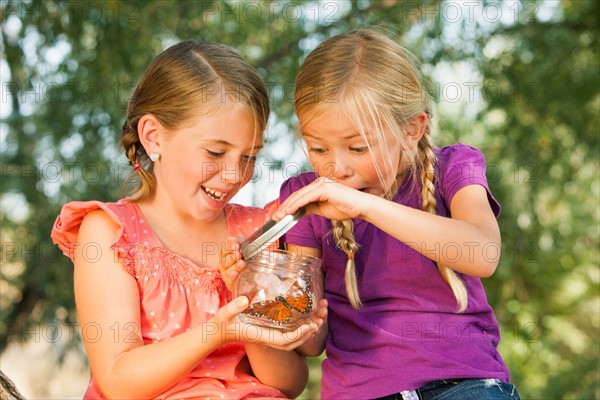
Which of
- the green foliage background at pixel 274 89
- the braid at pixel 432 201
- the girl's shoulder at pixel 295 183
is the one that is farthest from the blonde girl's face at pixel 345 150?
the green foliage background at pixel 274 89

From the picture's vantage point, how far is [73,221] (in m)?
2.04

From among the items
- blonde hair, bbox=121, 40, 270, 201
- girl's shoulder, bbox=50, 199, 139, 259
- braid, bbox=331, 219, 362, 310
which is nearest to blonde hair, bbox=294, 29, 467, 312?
braid, bbox=331, 219, 362, 310

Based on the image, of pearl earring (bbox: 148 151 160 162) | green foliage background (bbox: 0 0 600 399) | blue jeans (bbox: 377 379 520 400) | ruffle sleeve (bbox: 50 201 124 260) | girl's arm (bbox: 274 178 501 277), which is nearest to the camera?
girl's arm (bbox: 274 178 501 277)

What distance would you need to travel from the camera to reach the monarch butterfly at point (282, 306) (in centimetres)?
177

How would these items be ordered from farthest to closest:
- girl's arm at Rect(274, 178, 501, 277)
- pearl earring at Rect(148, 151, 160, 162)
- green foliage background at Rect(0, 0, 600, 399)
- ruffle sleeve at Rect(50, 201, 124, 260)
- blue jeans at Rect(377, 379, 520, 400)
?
1. green foliage background at Rect(0, 0, 600, 399)
2. pearl earring at Rect(148, 151, 160, 162)
3. ruffle sleeve at Rect(50, 201, 124, 260)
4. blue jeans at Rect(377, 379, 520, 400)
5. girl's arm at Rect(274, 178, 501, 277)

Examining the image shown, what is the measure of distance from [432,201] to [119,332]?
0.78 m

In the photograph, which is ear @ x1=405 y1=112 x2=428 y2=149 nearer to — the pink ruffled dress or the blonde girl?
the blonde girl

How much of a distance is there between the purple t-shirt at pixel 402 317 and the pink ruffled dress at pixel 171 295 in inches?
8.5

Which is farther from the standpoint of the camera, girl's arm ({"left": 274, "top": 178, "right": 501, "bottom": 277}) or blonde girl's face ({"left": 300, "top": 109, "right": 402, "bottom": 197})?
blonde girl's face ({"left": 300, "top": 109, "right": 402, "bottom": 197})

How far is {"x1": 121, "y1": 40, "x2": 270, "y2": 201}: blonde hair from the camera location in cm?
205

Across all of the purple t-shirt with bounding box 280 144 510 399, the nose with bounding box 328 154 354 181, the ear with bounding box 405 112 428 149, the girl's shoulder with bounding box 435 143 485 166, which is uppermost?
the ear with bounding box 405 112 428 149

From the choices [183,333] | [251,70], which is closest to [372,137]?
[251,70]

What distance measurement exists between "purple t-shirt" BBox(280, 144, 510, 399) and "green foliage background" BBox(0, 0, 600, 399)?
1350 millimetres

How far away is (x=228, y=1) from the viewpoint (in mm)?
4039
